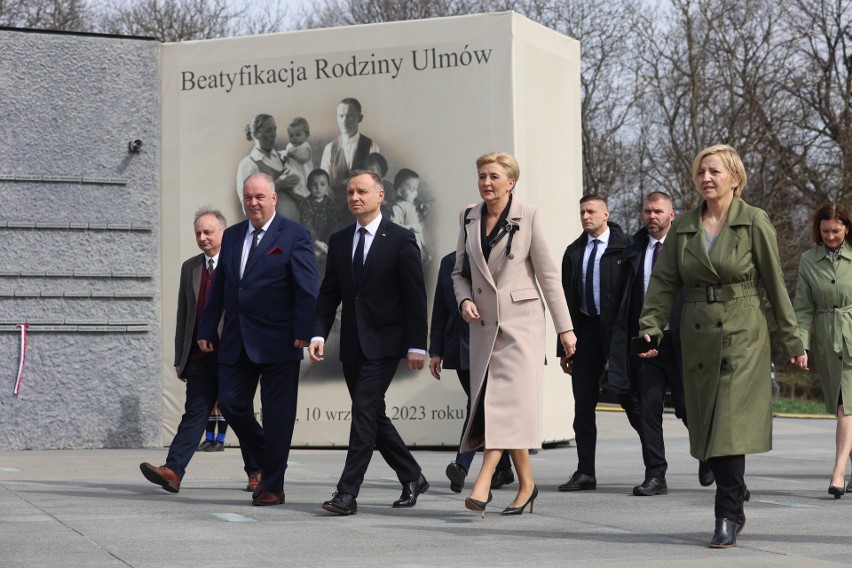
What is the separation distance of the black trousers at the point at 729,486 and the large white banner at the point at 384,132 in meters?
6.13

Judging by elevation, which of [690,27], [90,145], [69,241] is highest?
[690,27]

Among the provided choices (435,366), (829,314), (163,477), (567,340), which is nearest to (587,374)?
(435,366)

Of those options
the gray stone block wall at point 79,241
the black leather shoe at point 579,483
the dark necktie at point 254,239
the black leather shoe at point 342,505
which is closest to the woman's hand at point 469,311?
the black leather shoe at point 342,505

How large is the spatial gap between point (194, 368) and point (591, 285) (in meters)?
2.65

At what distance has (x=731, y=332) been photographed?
617 centimetres

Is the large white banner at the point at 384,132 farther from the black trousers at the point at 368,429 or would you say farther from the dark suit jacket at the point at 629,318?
the black trousers at the point at 368,429

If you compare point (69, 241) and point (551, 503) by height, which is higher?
point (69, 241)

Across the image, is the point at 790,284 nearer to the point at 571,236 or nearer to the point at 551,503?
the point at 571,236

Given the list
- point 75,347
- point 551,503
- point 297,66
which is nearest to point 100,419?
point 75,347

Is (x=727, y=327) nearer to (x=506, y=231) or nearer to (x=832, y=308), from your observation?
(x=506, y=231)

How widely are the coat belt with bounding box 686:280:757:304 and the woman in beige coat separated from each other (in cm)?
97

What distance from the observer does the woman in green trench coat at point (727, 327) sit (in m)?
6.14

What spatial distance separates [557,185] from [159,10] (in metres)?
24.7

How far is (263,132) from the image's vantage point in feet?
41.8
